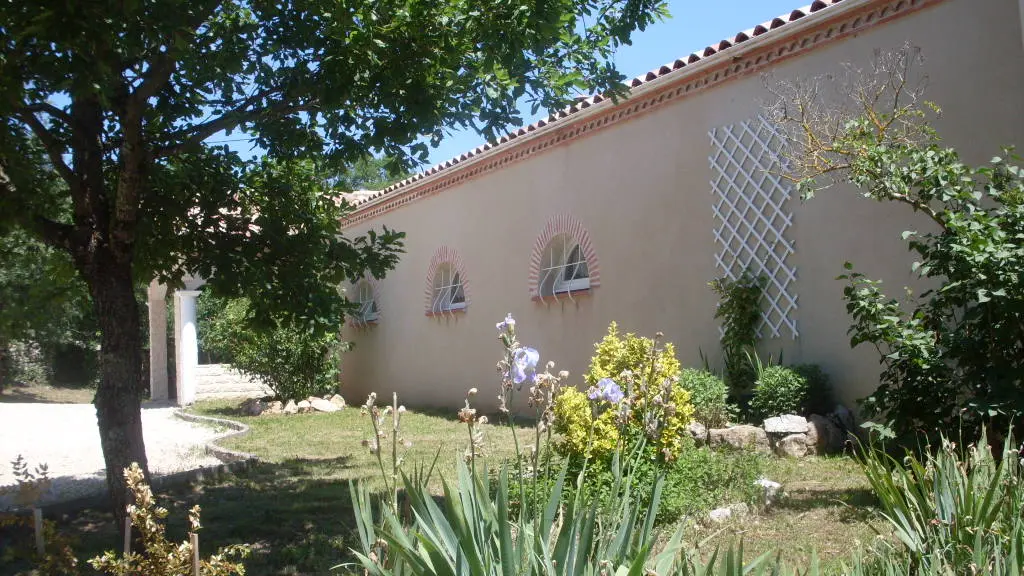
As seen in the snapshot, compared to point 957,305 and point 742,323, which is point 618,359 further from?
point 742,323

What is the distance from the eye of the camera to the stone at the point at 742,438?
23.0ft

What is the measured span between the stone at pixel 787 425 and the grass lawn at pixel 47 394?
19825 millimetres

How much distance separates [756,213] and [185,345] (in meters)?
13.1

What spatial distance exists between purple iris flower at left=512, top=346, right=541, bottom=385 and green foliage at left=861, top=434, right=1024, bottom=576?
1193mm

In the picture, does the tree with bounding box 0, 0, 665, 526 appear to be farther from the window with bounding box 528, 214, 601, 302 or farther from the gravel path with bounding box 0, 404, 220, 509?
the window with bounding box 528, 214, 601, 302

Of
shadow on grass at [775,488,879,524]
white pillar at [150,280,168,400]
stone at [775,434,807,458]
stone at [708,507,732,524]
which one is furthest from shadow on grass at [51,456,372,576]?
white pillar at [150,280,168,400]

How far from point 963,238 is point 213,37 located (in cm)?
476

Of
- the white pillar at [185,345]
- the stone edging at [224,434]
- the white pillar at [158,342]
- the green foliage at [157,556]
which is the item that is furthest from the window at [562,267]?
the white pillar at [158,342]

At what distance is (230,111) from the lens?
579 centimetres

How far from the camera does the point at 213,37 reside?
5.23 m

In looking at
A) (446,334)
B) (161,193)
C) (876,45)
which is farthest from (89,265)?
(446,334)

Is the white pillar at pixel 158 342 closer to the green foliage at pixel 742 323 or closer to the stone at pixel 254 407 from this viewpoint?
the stone at pixel 254 407

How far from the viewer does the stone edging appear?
9086 mm

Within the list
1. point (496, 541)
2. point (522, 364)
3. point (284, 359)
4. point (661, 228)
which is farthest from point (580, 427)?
point (284, 359)
